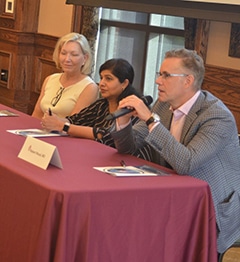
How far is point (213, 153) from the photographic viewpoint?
9.16ft

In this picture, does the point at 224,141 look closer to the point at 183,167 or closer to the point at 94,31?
the point at 183,167

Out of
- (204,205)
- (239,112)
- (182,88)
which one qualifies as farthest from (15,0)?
(204,205)

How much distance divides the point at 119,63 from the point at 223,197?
1.26m

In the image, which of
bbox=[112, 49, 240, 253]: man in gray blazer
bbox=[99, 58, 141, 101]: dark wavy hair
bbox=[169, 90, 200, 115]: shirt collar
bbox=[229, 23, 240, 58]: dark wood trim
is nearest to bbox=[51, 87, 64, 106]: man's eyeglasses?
bbox=[99, 58, 141, 101]: dark wavy hair

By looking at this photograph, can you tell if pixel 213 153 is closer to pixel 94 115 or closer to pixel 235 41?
pixel 94 115

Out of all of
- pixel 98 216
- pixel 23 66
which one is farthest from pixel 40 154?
pixel 23 66

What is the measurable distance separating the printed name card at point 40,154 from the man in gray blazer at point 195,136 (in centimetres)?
42

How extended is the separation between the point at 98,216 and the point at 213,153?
685 mm

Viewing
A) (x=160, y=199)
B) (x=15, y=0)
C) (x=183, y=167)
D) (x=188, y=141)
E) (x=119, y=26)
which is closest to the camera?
(x=160, y=199)

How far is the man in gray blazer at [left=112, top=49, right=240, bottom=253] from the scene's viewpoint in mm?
2762

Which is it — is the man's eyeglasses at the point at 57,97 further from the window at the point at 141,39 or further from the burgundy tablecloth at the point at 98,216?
the burgundy tablecloth at the point at 98,216

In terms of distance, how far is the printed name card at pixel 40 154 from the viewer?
8.48 feet

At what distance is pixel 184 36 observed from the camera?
5078mm

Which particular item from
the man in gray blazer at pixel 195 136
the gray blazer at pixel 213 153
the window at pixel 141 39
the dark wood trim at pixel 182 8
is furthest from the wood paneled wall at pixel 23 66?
the gray blazer at pixel 213 153
